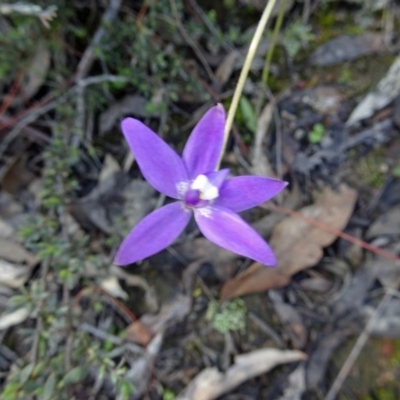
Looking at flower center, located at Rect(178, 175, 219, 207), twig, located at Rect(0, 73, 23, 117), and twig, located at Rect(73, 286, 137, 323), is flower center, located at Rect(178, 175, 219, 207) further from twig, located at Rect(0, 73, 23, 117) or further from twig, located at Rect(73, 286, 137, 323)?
twig, located at Rect(0, 73, 23, 117)

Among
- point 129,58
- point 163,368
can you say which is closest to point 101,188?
point 129,58

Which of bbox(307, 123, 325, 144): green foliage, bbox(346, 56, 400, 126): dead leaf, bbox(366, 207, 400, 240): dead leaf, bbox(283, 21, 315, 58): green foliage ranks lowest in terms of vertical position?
bbox(366, 207, 400, 240): dead leaf

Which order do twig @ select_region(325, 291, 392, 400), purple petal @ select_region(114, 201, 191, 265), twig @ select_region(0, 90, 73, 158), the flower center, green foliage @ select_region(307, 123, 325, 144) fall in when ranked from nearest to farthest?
purple petal @ select_region(114, 201, 191, 265)
the flower center
twig @ select_region(325, 291, 392, 400)
twig @ select_region(0, 90, 73, 158)
green foliage @ select_region(307, 123, 325, 144)

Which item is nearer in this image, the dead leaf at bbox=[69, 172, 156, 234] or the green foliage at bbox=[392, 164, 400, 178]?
the dead leaf at bbox=[69, 172, 156, 234]

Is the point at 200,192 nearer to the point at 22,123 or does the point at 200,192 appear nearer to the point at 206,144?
the point at 206,144

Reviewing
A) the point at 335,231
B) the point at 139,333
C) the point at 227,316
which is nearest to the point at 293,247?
the point at 335,231

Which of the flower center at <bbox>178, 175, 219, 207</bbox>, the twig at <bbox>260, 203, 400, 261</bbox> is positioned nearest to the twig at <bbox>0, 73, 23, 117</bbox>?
the twig at <bbox>260, 203, 400, 261</bbox>
